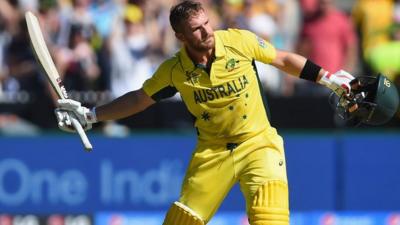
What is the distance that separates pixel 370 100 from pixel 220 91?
1045mm

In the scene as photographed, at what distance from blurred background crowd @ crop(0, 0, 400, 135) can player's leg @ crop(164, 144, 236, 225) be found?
3.95m

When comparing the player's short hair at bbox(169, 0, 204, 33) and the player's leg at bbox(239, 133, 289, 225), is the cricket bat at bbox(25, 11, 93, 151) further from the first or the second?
the player's leg at bbox(239, 133, 289, 225)

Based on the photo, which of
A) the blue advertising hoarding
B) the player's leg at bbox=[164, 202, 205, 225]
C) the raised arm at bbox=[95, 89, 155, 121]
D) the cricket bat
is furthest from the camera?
the blue advertising hoarding

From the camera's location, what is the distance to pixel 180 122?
1148 centimetres

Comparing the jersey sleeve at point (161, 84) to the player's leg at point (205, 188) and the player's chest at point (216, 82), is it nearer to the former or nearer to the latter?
the player's chest at point (216, 82)

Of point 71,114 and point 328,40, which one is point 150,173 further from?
point 71,114

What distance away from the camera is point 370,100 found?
773 cm

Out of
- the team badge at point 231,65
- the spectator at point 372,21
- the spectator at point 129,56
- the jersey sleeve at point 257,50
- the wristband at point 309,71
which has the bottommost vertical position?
the team badge at point 231,65

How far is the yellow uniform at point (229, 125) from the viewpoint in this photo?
295 inches

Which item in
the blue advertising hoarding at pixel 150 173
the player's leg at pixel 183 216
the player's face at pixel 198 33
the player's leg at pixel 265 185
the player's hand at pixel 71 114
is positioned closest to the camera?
the player's face at pixel 198 33

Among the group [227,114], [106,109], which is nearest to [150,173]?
[106,109]

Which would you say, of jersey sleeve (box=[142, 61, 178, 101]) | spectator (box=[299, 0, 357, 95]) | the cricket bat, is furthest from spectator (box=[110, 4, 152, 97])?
jersey sleeve (box=[142, 61, 178, 101])

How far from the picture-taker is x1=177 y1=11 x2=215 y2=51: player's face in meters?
7.30

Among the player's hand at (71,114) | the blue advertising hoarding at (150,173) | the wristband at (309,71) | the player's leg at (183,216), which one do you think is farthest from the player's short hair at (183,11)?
the blue advertising hoarding at (150,173)
